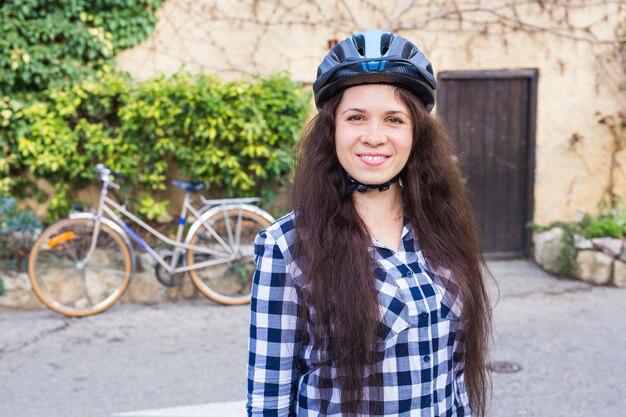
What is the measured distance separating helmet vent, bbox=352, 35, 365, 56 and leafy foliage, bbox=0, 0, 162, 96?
5.58 metres

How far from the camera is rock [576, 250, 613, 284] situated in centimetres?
660

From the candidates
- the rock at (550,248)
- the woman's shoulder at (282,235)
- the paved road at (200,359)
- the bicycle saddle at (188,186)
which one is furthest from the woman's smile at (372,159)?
the rock at (550,248)

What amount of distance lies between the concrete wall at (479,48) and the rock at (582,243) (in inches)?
33.5

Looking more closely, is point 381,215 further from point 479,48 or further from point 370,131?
point 479,48

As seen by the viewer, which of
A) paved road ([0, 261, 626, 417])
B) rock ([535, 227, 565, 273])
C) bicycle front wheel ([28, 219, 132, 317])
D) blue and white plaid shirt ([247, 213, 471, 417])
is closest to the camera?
blue and white plaid shirt ([247, 213, 471, 417])

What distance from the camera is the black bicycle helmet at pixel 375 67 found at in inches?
67.8

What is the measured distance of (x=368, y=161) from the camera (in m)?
1.74

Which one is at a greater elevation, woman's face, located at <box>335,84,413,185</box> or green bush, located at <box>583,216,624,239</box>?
woman's face, located at <box>335,84,413,185</box>

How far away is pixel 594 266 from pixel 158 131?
4208mm

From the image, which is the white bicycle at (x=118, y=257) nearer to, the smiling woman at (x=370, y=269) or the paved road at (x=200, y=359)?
the paved road at (x=200, y=359)

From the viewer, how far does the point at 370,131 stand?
172 centimetres

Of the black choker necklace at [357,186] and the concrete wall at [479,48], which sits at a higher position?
the concrete wall at [479,48]

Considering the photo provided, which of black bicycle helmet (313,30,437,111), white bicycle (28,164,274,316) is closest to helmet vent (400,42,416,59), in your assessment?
black bicycle helmet (313,30,437,111)

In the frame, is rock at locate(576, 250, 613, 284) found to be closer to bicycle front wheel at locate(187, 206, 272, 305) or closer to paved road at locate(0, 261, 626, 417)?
paved road at locate(0, 261, 626, 417)
